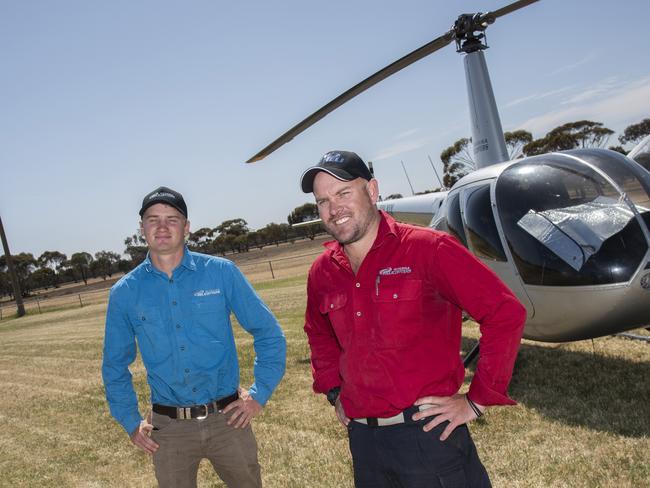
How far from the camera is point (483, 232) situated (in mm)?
5137

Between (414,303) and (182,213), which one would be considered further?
(182,213)

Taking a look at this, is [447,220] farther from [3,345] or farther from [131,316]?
[3,345]

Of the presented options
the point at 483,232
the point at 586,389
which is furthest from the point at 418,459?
the point at 586,389

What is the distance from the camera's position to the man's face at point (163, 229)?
2934mm

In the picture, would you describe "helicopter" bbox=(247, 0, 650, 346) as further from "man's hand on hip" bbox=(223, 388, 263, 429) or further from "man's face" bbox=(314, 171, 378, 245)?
"man's hand on hip" bbox=(223, 388, 263, 429)

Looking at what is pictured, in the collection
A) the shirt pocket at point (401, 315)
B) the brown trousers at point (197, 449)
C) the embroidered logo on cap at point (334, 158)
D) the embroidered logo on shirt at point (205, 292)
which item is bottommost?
the brown trousers at point (197, 449)

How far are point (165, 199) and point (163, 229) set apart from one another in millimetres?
178

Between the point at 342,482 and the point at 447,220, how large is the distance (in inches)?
124

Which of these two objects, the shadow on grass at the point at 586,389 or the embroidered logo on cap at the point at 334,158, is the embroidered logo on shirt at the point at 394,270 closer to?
the embroidered logo on cap at the point at 334,158

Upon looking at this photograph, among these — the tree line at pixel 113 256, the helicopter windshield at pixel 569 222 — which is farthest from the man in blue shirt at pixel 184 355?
the tree line at pixel 113 256

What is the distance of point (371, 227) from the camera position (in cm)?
227

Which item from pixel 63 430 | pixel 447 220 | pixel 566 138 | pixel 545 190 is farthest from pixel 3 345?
pixel 566 138

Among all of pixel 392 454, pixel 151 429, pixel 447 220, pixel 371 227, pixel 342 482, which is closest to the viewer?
pixel 392 454

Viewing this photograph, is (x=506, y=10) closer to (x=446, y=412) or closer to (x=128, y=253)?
(x=446, y=412)
